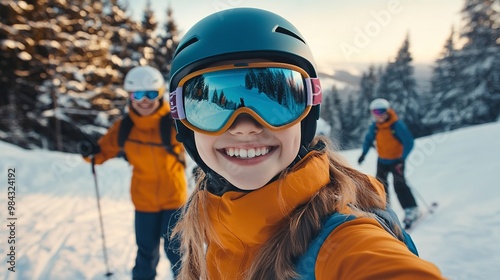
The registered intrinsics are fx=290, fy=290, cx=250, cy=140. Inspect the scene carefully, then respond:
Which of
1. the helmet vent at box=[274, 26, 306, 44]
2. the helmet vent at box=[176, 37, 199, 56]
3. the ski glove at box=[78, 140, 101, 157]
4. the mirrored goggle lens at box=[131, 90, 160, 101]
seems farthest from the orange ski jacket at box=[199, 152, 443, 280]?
the ski glove at box=[78, 140, 101, 157]

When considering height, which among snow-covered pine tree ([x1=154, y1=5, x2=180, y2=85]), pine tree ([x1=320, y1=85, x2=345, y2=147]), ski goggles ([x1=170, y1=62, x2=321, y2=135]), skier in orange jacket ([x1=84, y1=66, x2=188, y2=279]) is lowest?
skier in orange jacket ([x1=84, y1=66, x2=188, y2=279])

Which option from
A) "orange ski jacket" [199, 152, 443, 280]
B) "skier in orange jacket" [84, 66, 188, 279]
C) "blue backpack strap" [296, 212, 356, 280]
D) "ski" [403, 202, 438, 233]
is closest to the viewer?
"orange ski jacket" [199, 152, 443, 280]

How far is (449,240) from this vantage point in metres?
4.48

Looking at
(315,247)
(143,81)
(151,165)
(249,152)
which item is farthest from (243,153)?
(143,81)

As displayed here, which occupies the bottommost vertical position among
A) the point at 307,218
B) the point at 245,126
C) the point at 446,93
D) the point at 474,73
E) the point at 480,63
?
the point at 307,218

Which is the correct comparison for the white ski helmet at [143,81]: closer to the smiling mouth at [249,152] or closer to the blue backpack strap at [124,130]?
the blue backpack strap at [124,130]

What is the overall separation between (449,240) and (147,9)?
23.9m

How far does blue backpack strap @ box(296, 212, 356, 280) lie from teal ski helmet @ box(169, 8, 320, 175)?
517mm

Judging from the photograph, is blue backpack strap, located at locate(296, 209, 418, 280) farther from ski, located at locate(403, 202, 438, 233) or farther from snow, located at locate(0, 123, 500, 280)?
ski, located at locate(403, 202, 438, 233)

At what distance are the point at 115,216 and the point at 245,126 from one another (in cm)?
641

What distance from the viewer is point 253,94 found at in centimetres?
140

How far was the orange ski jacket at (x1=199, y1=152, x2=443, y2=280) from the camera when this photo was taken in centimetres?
89

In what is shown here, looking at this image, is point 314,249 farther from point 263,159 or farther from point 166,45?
point 166,45

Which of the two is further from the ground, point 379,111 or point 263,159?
point 379,111
